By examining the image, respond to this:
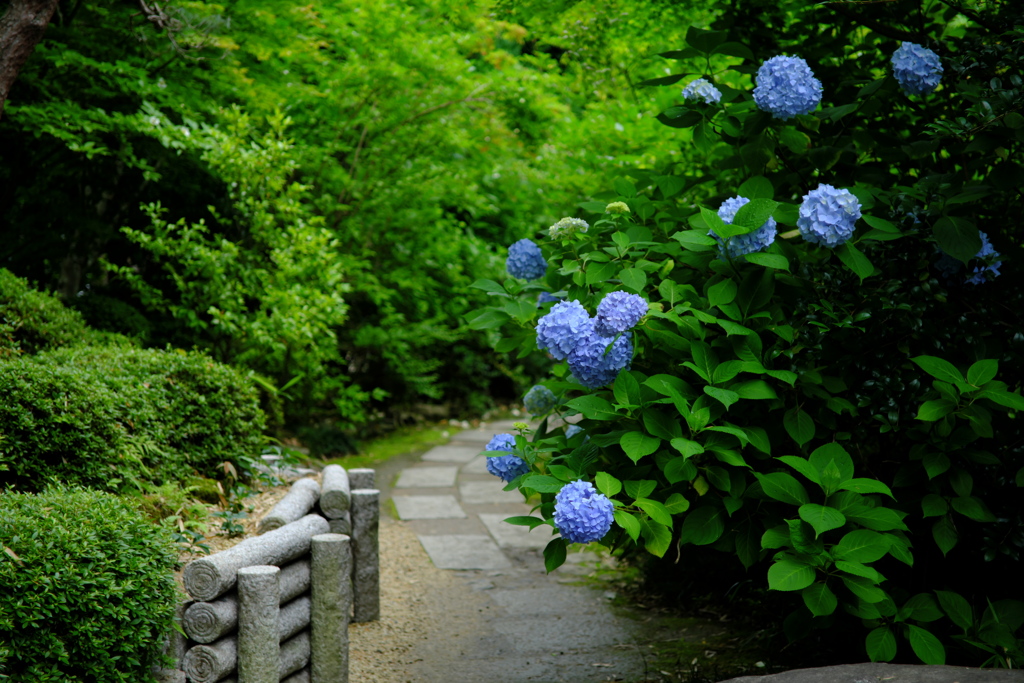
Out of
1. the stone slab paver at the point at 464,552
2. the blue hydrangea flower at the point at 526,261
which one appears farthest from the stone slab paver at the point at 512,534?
the blue hydrangea flower at the point at 526,261

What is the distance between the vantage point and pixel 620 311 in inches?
81.6

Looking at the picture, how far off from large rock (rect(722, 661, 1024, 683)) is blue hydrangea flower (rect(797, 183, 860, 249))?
117 cm

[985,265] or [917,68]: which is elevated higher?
[917,68]

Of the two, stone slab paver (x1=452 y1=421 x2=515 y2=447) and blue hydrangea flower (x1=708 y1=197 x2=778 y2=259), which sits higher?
blue hydrangea flower (x1=708 y1=197 x2=778 y2=259)

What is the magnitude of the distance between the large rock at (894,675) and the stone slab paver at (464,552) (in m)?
2.81

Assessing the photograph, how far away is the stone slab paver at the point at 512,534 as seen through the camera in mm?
5133

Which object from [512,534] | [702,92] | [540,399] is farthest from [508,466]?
[512,534]

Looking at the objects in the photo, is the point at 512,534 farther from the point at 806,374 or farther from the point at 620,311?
the point at 620,311

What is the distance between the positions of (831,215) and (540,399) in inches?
42.5

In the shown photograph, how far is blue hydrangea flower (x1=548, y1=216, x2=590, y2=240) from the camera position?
2.36m

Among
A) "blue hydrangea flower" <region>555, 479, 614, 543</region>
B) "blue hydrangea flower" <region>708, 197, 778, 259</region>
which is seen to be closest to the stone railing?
"blue hydrangea flower" <region>555, 479, 614, 543</region>

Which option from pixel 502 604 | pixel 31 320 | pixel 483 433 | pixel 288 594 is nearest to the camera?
pixel 288 594

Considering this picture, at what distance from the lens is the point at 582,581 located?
178 inches

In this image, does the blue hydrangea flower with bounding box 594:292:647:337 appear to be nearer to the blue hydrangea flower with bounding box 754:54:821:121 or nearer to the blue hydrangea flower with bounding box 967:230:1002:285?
the blue hydrangea flower with bounding box 754:54:821:121
